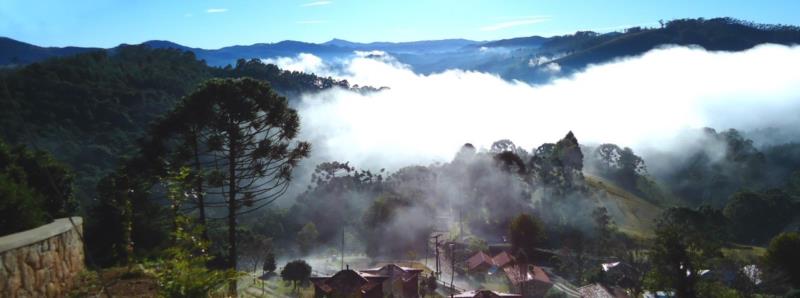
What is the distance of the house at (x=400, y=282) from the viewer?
143 ft

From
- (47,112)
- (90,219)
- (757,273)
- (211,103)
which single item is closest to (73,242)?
(211,103)

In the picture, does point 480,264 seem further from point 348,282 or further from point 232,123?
point 232,123

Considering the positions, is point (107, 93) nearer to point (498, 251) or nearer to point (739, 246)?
point (498, 251)

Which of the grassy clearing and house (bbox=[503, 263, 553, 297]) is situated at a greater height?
house (bbox=[503, 263, 553, 297])

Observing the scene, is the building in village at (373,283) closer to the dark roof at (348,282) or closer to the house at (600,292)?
the dark roof at (348,282)

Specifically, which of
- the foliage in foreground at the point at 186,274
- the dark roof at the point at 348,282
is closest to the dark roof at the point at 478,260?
the dark roof at the point at 348,282

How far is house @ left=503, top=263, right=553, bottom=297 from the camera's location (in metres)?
49.6

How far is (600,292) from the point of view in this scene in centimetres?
4788

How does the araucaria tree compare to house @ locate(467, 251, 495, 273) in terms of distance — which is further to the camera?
house @ locate(467, 251, 495, 273)

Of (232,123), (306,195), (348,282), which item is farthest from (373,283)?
(306,195)

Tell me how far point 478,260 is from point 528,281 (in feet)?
31.1

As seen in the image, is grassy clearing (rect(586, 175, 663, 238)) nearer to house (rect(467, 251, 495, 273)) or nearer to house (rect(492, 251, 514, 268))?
house (rect(492, 251, 514, 268))

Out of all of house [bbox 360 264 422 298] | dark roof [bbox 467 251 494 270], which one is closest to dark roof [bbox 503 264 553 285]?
dark roof [bbox 467 251 494 270]

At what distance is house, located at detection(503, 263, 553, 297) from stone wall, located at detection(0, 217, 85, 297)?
40.5 metres
